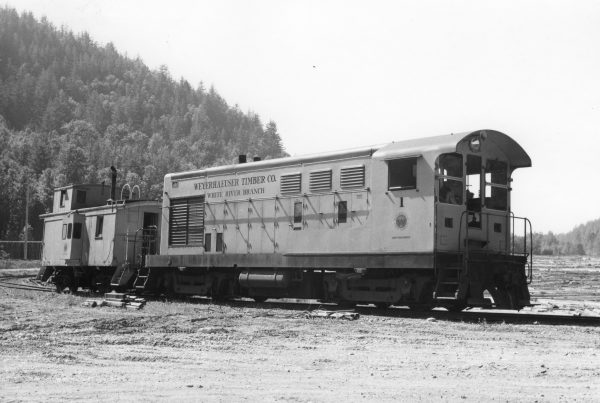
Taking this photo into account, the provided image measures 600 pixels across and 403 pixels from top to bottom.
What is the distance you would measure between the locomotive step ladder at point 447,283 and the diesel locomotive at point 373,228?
2 centimetres

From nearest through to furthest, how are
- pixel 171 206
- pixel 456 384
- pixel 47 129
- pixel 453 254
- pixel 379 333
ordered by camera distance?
pixel 456 384 < pixel 379 333 < pixel 453 254 < pixel 171 206 < pixel 47 129

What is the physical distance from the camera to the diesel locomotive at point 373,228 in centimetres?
1517

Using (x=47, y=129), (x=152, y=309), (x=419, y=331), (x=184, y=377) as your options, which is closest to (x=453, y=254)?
(x=419, y=331)

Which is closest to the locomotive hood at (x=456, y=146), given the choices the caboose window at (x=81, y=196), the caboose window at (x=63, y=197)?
the caboose window at (x=81, y=196)

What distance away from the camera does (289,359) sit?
9070 millimetres

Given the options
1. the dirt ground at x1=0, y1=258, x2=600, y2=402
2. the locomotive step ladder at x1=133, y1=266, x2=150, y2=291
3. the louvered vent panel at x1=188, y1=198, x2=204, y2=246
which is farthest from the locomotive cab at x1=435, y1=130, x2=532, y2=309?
the locomotive step ladder at x1=133, y1=266, x2=150, y2=291

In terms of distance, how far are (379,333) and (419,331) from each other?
29.6 inches

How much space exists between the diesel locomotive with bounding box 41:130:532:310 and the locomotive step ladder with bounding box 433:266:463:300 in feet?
0.07

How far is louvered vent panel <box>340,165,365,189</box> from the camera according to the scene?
1670 cm

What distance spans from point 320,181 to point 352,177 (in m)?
1.11

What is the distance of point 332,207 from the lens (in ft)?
56.9

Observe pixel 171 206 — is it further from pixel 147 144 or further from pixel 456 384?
pixel 147 144

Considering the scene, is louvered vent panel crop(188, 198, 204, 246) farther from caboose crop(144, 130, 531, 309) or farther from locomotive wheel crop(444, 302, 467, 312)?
locomotive wheel crop(444, 302, 467, 312)

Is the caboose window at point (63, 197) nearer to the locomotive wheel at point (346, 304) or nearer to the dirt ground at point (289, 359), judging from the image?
the dirt ground at point (289, 359)
